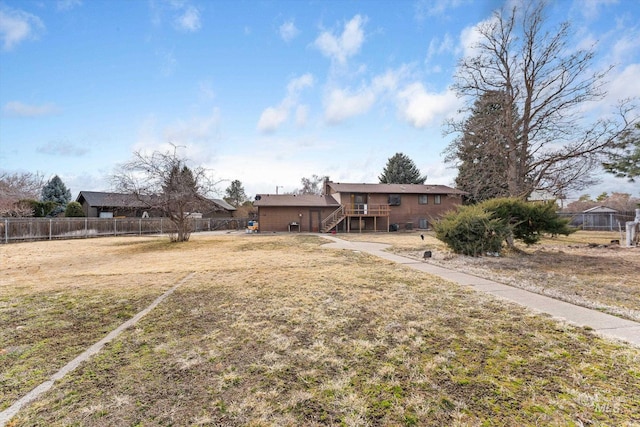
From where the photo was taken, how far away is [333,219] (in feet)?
92.4

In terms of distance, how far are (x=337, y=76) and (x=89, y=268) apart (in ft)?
42.0

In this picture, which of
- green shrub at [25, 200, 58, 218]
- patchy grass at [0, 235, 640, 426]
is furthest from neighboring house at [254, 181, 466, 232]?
patchy grass at [0, 235, 640, 426]

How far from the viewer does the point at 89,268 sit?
8.81 m

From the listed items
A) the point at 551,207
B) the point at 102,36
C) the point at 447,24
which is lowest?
the point at 551,207

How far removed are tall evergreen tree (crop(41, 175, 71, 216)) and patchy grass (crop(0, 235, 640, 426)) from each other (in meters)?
46.3

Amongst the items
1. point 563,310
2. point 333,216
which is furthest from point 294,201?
point 563,310

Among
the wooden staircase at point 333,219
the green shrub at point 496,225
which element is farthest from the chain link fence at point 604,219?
the wooden staircase at point 333,219

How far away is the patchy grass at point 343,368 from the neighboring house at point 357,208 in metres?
23.2

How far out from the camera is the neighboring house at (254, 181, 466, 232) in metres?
28.5

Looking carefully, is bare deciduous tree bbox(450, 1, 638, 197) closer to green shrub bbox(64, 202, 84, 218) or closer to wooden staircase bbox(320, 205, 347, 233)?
wooden staircase bbox(320, 205, 347, 233)

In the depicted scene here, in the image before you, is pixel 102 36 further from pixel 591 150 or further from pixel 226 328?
pixel 591 150

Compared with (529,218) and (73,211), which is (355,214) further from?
(73,211)

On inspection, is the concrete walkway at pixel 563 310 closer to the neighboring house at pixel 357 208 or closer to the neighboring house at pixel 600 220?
the neighboring house at pixel 357 208

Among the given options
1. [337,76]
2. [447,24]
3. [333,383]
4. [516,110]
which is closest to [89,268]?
[333,383]
